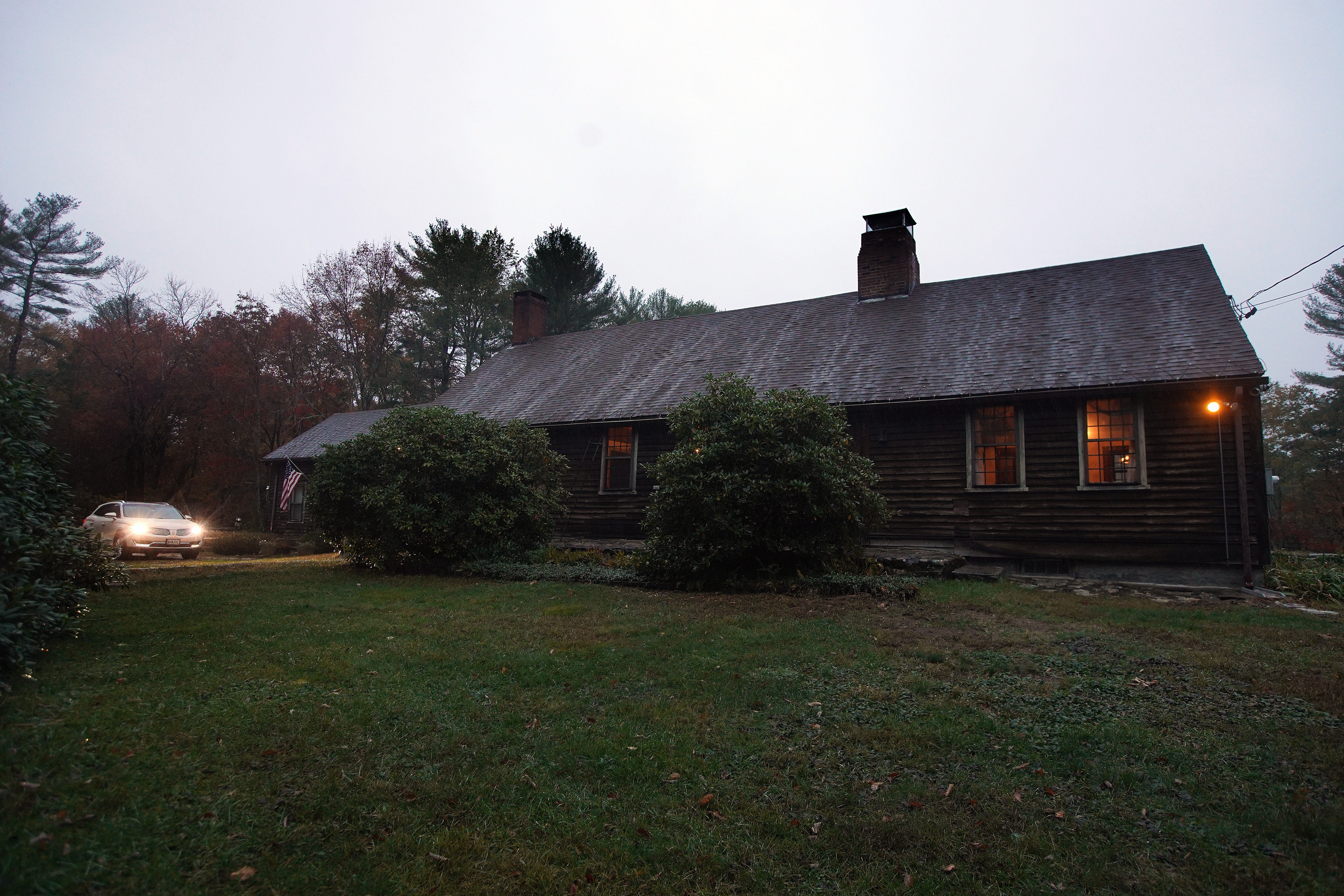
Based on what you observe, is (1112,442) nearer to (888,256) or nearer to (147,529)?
(888,256)

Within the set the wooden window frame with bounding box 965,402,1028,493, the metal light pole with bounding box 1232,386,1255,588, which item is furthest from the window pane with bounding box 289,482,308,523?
the metal light pole with bounding box 1232,386,1255,588

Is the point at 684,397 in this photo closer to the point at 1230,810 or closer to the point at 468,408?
the point at 468,408

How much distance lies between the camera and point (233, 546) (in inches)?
885

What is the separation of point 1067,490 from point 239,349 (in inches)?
1374

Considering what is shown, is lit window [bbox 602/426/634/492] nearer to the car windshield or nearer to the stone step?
the stone step

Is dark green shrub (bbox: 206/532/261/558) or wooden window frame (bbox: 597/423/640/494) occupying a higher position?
wooden window frame (bbox: 597/423/640/494)

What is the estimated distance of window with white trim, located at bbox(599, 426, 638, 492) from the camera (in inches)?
678

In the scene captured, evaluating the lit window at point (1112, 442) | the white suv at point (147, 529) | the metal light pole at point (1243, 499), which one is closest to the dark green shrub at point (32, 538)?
the white suv at point (147, 529)

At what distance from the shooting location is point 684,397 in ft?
53.5

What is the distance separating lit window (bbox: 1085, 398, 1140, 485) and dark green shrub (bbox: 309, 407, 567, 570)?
34.9 ft

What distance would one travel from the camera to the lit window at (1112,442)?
39.9 feet

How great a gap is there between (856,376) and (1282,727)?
1096cm

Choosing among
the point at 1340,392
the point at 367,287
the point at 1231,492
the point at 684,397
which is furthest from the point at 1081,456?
the point at 367,287

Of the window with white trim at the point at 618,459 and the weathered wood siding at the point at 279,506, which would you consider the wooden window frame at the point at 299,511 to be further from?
the window with white trim at the point at 618,459
